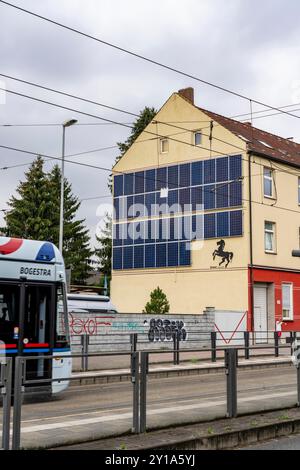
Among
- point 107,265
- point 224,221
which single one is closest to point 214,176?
point 224,221

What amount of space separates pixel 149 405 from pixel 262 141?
36.4 metres

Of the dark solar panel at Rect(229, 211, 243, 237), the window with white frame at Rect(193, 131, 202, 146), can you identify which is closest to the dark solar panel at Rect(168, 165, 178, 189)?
the window with white frame at Rect(193, 131, 202, 146)

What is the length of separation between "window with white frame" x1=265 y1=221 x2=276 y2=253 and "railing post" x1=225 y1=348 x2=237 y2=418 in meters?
30.0

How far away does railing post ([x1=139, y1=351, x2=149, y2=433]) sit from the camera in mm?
8820

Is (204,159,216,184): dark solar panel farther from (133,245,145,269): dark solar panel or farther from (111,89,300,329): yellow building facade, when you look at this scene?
(133,245,145,269): dark solar panel

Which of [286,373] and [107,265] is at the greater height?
[107,265]

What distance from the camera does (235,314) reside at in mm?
36250

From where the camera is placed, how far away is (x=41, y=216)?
60312 millimetres

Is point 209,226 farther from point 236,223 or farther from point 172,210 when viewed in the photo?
point 172,210

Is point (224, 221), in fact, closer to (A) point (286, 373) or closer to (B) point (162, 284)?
(B) point (162, 284)

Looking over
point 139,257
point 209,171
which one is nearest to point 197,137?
point 209,171

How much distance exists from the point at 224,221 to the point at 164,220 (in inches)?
189

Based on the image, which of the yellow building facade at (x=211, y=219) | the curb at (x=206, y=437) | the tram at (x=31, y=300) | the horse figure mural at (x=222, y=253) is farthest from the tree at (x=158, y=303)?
the curb at (x=206, y=437)
